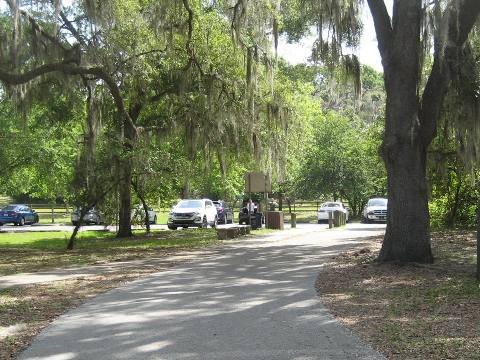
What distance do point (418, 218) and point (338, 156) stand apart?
33595 millimetres

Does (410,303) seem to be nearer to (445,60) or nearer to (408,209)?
(408,209)

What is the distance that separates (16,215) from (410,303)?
36.1 metres

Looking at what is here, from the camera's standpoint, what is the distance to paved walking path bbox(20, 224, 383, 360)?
18.9 feet

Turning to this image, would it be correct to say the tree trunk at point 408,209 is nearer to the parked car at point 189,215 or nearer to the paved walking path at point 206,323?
the paved walking path at point 206,323

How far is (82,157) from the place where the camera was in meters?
18.7

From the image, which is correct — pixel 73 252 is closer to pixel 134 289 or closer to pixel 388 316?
pixel 134 289

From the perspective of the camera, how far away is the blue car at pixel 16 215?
3947 centimetres

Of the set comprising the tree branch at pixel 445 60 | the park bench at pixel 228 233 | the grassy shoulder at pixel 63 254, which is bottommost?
the grassy shoulder at pixel 63 254

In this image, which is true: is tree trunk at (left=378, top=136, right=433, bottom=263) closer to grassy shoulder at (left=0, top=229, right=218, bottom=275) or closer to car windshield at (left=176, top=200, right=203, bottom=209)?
grassy shoulder at (left=0, top=229, right=218, bottom=275)

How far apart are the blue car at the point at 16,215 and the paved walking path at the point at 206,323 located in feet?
102

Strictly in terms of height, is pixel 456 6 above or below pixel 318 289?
above

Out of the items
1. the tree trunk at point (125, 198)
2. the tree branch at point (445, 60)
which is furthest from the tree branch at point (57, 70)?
the tree branch at point (445, 60)

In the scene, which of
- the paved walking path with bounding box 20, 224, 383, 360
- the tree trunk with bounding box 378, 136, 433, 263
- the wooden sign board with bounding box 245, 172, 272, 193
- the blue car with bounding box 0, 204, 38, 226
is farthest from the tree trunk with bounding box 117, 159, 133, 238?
the blue car with bounding box 0, 204, 38, 226

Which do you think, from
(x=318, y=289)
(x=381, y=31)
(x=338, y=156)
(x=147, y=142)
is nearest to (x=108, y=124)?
(x=147, y=142)
